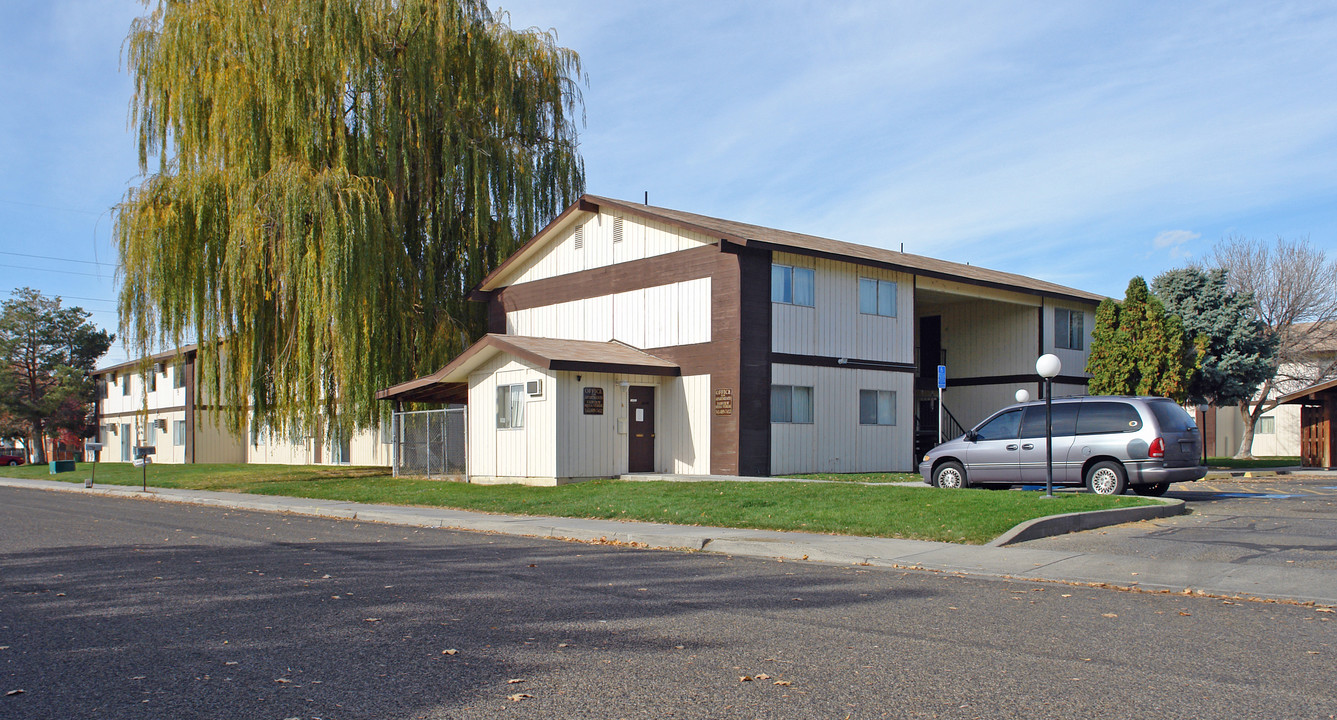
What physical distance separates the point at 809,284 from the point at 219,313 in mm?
15205

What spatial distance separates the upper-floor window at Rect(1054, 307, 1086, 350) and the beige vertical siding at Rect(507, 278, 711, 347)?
1348 centimetres

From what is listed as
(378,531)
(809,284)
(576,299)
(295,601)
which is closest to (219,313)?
(576,299)

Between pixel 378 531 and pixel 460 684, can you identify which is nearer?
pixel 460 684

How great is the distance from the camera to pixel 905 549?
12156 mm

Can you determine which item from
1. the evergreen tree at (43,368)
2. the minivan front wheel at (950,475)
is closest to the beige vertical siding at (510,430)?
the minivan front wheel at (950,475)

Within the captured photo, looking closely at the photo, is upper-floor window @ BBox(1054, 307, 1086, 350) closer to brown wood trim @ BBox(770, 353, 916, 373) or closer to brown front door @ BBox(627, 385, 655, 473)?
brown wood trim @ BBox(770, 353, 916, 373)

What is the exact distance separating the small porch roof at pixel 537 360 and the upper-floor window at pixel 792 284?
121 inches

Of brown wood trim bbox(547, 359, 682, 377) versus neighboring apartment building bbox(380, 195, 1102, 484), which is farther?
neighboring apartment building bbox(380, 195, 1102, 484)

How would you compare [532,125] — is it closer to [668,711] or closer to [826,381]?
[826,381]

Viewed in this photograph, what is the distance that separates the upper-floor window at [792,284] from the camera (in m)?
24.0

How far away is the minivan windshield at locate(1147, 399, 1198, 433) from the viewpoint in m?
16.6

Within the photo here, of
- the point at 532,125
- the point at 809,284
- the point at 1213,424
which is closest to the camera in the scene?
the point at 809,284

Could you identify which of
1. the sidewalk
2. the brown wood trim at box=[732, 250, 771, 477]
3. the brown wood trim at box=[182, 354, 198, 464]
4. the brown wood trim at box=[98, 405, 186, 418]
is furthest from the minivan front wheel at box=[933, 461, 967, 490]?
the brown wood trim at box=[98, 405, 186, 418]

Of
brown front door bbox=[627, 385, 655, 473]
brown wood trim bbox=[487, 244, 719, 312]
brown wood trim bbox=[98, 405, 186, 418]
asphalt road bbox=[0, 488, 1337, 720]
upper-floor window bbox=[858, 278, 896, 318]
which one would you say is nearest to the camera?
asphalt road bbox=[0, 488, 1337, 720]
